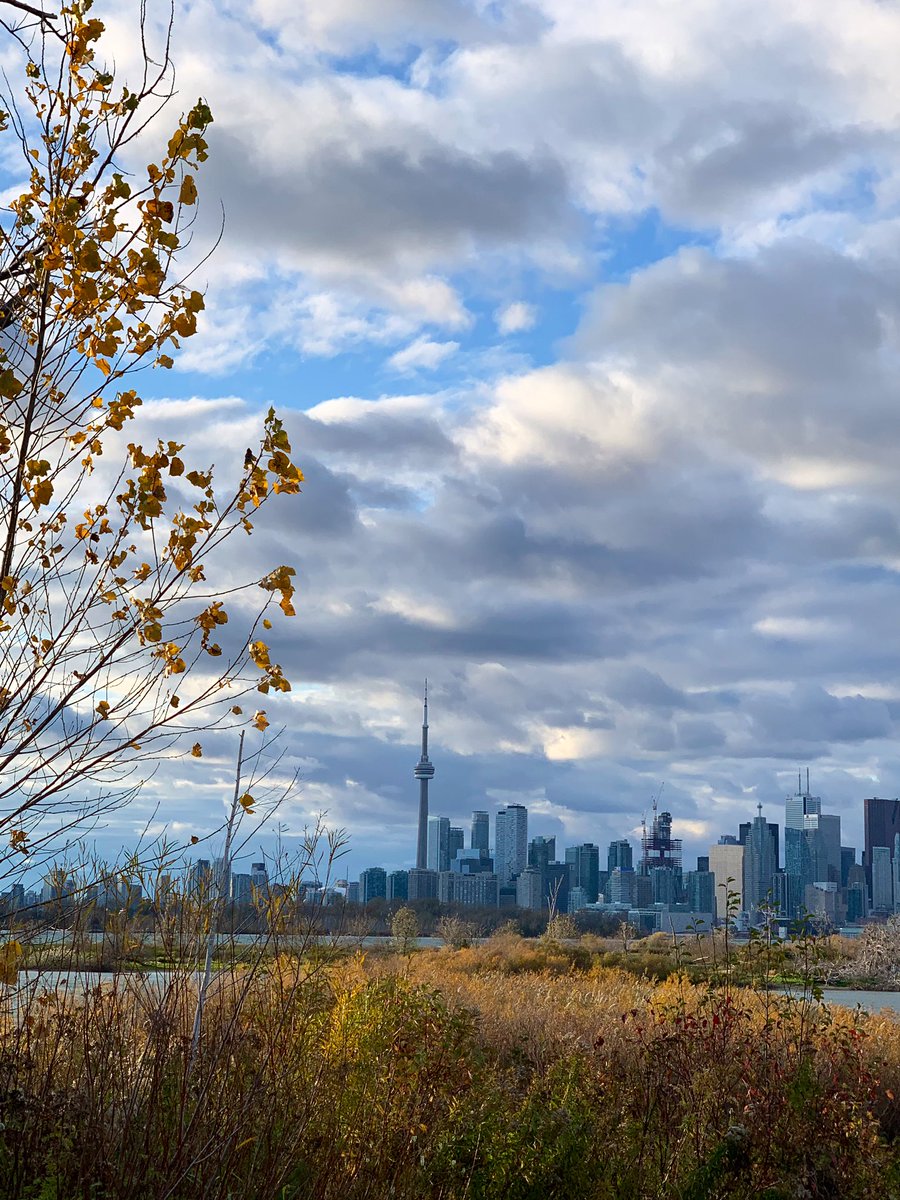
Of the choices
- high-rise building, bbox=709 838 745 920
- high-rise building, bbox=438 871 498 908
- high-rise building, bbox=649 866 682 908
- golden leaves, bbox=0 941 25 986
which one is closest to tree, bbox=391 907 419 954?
high-rise building, bbox=709 838 745 920

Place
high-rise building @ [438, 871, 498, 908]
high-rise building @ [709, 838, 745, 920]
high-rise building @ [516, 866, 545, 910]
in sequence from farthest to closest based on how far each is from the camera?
high-rise building @ [438, 871, 498, 908]
high-rise building @ [516, 866, 545, 910]
high-rise building @ [709, 838, 745, 920]

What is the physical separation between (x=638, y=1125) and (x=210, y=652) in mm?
5017

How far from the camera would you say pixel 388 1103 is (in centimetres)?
647

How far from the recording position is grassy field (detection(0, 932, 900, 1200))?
4.77 m

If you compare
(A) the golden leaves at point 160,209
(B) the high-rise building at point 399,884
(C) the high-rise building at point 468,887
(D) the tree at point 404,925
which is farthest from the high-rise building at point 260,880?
(C) the high-rise building at point 468,887

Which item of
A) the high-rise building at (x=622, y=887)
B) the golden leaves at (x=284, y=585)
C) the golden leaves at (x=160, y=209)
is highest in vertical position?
the golden leaves at (x=160, y=209)

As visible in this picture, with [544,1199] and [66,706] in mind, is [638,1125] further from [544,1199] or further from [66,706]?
[66,706]

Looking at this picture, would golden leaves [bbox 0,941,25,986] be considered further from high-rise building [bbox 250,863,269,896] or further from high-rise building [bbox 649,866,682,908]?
high-rise building [bbox 649,866,682,908]

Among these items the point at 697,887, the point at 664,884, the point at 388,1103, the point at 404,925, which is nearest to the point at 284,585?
the point at 388,1103


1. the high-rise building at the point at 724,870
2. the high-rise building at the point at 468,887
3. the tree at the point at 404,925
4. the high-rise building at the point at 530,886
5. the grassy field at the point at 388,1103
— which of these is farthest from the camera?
the high-rise building at the point at 468,887

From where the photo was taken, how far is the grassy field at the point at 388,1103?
4.77 m

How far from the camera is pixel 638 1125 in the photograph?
7328 millimetres

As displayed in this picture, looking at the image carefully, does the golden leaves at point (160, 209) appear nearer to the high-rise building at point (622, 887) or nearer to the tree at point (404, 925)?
the tree at point (404, 925)

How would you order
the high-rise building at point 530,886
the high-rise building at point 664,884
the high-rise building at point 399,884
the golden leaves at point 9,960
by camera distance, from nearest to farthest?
the golden leaves at point 9,960 → the high-rise building at point 399,884 → the high-rise building at point 530,886 → the high-rise building at point 664,884
